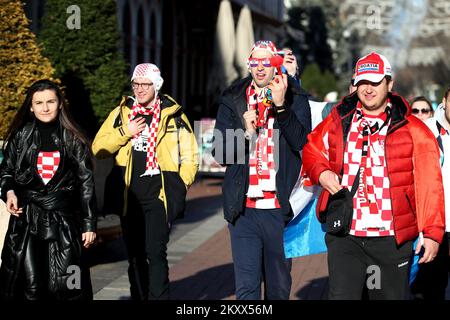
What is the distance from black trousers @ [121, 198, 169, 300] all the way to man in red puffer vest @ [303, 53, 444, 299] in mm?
1764

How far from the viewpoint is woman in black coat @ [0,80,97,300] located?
20.1ft

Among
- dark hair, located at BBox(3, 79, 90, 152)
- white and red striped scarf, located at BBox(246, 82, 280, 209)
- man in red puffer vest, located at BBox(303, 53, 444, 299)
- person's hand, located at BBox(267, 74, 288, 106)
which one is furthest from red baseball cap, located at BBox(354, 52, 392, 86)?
dark hair, located at BBox(3, 79, 90, 152)

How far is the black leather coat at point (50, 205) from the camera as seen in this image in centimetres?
614

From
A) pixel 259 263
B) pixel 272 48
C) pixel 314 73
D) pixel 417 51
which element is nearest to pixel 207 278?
pixel 259 263

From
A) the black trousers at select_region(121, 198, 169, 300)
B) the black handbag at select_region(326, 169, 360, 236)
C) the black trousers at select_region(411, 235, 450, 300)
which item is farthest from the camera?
the black trousers at select_region(121, 198, 169, 300)

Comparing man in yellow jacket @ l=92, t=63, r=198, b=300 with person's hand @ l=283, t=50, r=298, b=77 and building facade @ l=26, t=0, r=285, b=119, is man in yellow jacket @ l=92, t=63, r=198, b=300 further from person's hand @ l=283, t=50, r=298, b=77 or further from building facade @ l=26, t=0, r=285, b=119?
building facade @ l=26, t=0, r=285, b=119

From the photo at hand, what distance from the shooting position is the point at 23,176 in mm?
6180

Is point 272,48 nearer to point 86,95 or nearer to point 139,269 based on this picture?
point 139,269

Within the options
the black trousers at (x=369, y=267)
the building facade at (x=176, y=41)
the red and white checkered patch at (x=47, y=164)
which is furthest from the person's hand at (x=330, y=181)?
the building facade at (x=176, y=41)

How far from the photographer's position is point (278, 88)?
620 cm

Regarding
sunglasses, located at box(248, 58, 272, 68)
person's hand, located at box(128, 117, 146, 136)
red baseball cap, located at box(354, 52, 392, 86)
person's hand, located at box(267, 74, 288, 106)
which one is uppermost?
sunglasses, located at box(248, 58, 272, 68)

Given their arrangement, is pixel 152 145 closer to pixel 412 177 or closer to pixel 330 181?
pixel 330 181

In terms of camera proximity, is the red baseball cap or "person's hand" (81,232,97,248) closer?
the red baseball cap

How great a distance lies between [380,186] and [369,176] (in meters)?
0.09
